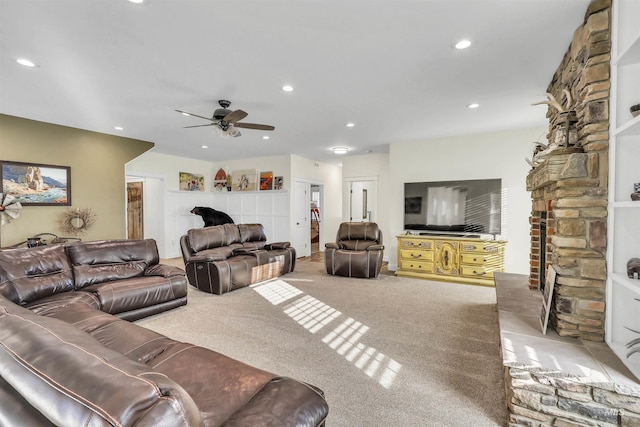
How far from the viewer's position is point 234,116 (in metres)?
3.45

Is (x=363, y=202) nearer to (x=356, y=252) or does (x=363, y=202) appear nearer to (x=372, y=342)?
(x=356, y=252)

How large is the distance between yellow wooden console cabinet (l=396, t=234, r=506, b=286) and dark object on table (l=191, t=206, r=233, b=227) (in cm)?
461

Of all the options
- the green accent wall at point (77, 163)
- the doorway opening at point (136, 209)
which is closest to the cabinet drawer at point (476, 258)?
the green accent wall at point (77, 163)

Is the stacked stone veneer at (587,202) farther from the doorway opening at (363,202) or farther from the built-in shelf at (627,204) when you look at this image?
the doorway opening at (363,202)

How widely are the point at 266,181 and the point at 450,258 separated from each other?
181 inches

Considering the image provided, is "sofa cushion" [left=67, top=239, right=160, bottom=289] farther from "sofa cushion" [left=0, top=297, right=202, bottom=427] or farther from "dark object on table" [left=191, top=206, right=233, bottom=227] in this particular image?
"dark object on table" [left=191, top=206, right=233, bottom=227]

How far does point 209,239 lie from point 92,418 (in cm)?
460

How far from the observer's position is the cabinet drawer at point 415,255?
5.44 metres

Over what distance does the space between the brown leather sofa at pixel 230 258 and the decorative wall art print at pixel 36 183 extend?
211 cm

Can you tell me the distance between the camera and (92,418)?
0.66m

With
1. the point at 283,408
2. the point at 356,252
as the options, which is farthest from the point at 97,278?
the point at 356,252

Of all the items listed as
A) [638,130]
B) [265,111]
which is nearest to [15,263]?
[265,111]

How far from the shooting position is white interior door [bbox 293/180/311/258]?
24.9 ft

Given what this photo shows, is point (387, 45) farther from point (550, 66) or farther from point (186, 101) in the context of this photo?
point (186, 101)
